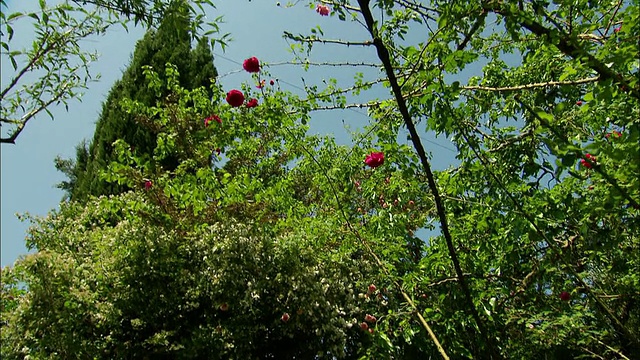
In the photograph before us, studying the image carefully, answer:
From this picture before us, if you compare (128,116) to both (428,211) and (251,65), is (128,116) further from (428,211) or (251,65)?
(428,211)

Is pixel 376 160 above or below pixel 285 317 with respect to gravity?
above

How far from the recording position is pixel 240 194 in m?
3.07

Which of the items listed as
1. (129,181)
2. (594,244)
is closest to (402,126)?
(594,244)

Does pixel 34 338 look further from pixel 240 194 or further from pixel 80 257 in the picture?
pixel 240 194

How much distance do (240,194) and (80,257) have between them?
8.77 ft

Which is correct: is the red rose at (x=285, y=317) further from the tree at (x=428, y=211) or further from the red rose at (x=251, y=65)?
the red rose at (x=251, y=65)

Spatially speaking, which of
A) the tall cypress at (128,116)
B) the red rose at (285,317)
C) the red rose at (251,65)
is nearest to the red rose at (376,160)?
the red rose at (251,65)

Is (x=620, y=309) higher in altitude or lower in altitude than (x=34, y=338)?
higher

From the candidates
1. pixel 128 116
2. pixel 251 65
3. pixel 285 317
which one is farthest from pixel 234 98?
pixel 128 116

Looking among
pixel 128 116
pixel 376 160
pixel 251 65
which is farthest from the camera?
pixel 128 116

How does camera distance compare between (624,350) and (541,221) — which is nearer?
(541,221)

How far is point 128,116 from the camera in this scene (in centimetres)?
746

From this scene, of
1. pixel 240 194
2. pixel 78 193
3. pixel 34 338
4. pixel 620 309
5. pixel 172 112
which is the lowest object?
pixel 34 338

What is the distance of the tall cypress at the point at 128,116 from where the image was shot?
718cm
